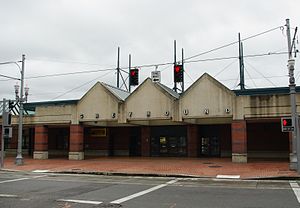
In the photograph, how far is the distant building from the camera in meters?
24.3

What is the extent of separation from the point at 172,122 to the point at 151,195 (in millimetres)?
17634

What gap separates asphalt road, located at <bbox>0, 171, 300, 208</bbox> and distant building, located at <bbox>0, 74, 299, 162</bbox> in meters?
9.33

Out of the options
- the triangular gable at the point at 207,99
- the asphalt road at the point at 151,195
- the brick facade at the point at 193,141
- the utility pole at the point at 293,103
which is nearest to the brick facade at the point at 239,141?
the triangular gable at the point at 207,99

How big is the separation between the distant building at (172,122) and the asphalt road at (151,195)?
9332mm

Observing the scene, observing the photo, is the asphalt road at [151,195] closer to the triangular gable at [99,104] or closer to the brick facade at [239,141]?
the brick facade at [239,141]

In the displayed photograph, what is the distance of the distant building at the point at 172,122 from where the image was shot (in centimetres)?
2428

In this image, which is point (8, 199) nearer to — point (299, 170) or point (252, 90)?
point (299, 170)

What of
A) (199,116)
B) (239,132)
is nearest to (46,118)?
(199,116)

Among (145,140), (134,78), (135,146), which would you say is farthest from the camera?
(135,146)

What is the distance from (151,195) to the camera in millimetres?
11906

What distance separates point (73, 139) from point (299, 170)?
62.0 ft

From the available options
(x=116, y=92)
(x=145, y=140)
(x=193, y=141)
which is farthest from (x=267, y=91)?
(x=116, y=92)

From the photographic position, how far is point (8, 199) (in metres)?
11.3

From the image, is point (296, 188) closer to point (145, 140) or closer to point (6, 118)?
point (6, 118)
